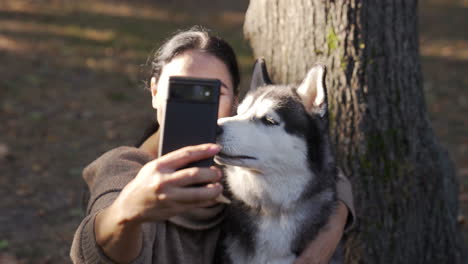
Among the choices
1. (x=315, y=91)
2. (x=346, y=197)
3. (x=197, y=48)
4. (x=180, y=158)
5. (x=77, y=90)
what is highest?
(x=197, y=48)

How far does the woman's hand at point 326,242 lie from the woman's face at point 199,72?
800 mm

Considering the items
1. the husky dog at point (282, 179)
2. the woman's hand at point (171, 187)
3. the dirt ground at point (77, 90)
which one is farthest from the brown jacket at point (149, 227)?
the dirt ground at point (77, 90)

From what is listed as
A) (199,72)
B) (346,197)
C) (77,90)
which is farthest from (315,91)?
(77,90)

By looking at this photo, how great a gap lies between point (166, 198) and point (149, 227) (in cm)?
80

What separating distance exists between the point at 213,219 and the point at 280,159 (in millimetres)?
534

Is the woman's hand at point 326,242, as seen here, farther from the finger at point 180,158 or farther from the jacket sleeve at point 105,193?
the finger at point 180,158

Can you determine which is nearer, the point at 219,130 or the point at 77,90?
the point at 219,130

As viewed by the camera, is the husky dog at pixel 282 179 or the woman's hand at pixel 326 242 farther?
the woman's hand at pixel 326 242

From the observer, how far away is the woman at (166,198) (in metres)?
1.85

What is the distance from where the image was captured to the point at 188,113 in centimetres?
208

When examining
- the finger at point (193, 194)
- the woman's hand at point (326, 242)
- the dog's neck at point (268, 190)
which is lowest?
the woman's hand at point (326, 242)

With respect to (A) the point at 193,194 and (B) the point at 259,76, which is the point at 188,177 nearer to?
(A) the point at 193,194

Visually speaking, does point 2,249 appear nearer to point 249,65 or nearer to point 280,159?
Answer: point 280,159

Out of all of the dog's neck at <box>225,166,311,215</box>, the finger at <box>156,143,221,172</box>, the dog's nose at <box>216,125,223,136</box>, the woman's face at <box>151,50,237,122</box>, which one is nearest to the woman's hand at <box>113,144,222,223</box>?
the finger at <box>156,143,221,172</box>
